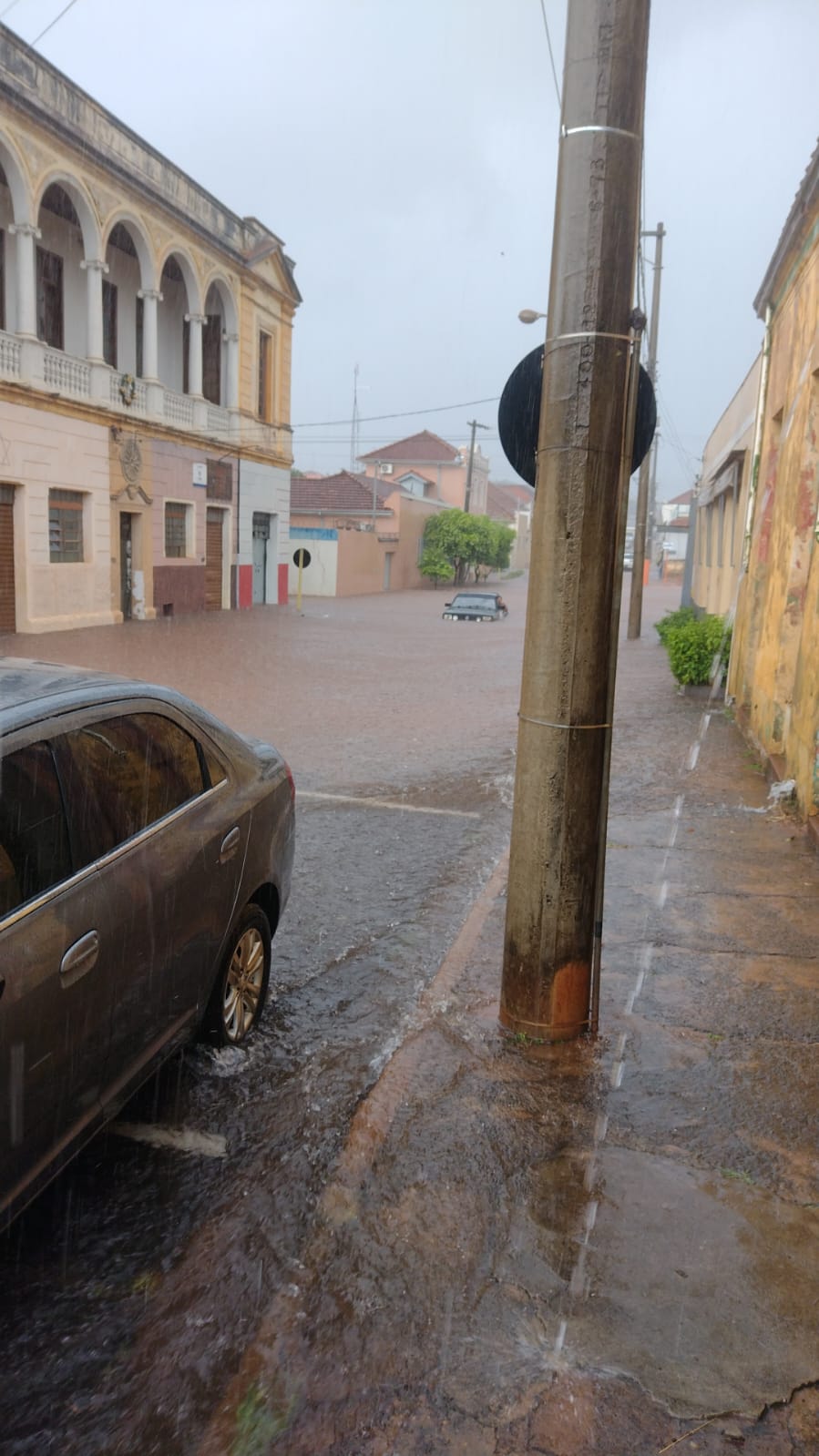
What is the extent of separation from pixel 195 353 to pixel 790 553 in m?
22.3

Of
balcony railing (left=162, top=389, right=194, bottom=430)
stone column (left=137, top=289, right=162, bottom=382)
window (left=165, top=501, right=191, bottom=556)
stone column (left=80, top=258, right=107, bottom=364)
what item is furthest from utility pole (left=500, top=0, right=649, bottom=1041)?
window (left=165, top=501, right=191, bottom=556)

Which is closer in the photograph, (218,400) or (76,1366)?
(76,1366)

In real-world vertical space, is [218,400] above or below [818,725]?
above

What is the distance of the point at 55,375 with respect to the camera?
20547 mm

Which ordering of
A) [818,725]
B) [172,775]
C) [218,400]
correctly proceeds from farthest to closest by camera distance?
[218,400], [818,725], [172,775]

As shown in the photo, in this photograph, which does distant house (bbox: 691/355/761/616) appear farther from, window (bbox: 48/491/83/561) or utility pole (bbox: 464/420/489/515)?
utility pole (bbox: 464/420/489/515)

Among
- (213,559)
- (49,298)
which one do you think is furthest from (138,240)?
(213,559)

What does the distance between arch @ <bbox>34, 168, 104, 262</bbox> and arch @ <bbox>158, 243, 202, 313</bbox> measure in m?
2.86

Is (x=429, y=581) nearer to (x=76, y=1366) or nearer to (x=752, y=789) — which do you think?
(x=752, y=789)

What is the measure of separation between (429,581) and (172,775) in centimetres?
5483

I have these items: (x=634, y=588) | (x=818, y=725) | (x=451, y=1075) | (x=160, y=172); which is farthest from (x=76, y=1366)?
(x=160, y=172)

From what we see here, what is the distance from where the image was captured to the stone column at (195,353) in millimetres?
27380

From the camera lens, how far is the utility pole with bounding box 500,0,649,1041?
11.3 feet

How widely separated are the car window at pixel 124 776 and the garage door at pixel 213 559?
25.8m
